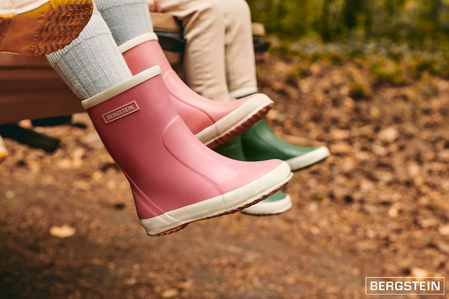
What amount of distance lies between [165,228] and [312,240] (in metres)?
1.28

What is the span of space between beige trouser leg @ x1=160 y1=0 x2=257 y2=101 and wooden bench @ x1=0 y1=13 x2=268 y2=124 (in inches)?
1.8

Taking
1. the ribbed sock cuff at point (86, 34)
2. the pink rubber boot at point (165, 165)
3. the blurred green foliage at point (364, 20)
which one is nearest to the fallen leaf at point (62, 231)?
the pink rubber boot at point (165, 165)

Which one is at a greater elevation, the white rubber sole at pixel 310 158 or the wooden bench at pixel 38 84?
the wooden bench at pixel 38 84

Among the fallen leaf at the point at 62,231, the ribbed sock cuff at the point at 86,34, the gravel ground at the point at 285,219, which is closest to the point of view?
the ribbed sock cuff at the point at 86,34

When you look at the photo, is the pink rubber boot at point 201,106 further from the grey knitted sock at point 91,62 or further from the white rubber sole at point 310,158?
the white rubber sole at point 310,158

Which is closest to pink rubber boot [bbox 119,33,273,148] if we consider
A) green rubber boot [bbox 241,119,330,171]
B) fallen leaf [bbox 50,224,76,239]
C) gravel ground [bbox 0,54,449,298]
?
green rubber boot [bbox 241,119,330,171]

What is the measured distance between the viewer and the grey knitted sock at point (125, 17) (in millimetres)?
854

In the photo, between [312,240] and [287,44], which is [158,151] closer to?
[312,240]

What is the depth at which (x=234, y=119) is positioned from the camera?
885 mm

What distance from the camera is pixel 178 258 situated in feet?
5.54

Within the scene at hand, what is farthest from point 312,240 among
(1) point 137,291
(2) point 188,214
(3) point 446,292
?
(2) point 188,214

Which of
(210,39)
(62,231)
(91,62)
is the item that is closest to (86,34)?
(91,62)

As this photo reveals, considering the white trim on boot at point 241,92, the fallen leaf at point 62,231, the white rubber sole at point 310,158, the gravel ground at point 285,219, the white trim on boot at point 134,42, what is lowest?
the gravel ground at point 285,219

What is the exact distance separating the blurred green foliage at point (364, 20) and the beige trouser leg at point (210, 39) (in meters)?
2.87
